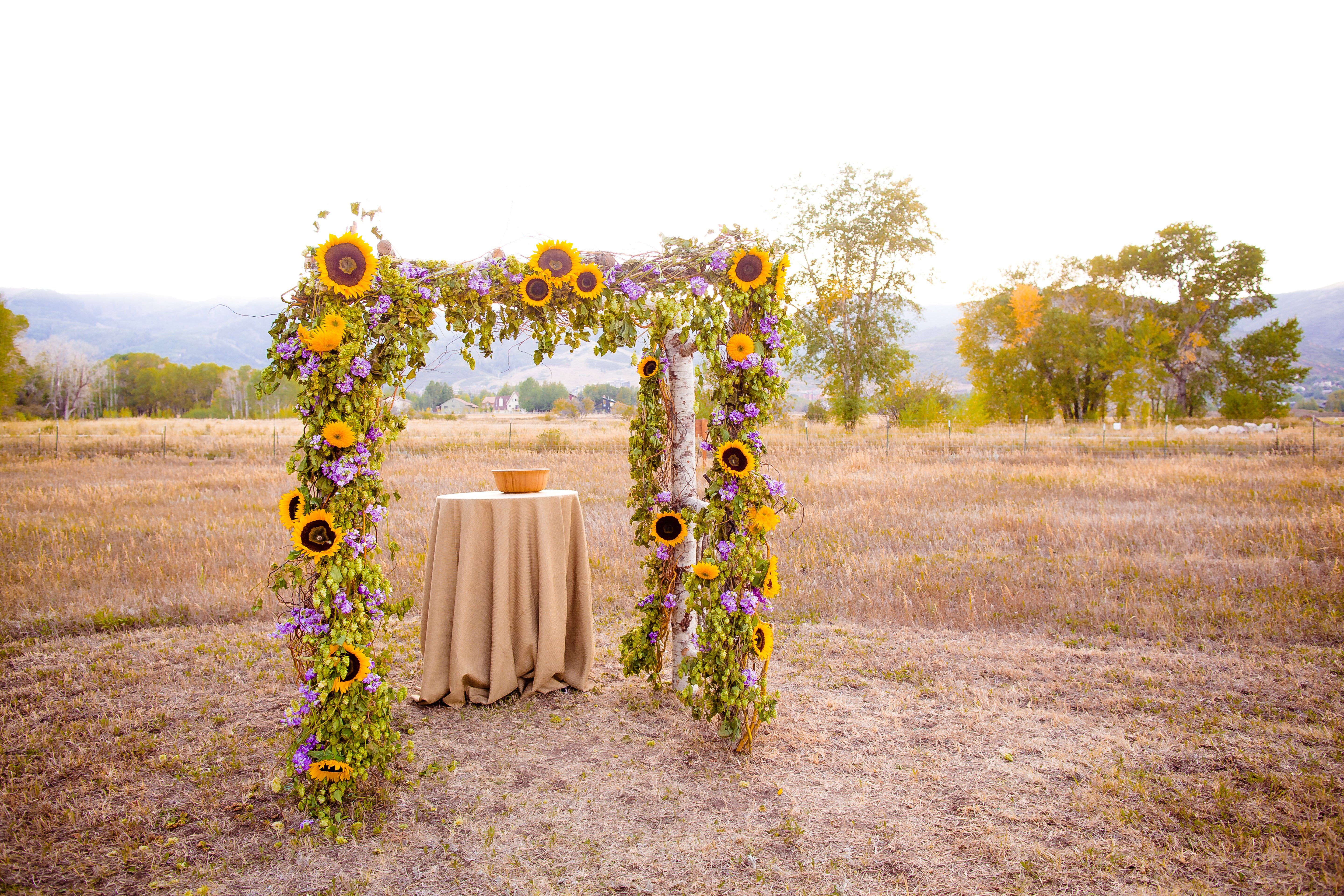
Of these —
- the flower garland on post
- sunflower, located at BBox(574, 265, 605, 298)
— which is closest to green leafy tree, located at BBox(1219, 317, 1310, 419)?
the flower garland on post

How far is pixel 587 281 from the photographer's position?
150 inches

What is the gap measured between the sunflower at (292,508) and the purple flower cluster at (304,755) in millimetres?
992

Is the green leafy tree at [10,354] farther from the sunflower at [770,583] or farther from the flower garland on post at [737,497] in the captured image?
the sunflower at [770,583]

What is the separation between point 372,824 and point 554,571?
173cm

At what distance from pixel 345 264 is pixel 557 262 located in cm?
110

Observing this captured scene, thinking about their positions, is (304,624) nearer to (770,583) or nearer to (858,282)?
(770,583)

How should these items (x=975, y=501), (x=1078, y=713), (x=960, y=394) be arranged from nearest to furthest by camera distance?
(x=1078, y=713), (x=975, y=501), (x=960, y=394)

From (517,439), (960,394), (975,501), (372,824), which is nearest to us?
(372,824)

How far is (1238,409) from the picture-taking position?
29438 millimetres

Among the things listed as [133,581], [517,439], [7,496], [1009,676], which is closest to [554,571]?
[1009,676]

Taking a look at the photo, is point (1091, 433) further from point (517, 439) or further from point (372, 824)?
point (372, 824)

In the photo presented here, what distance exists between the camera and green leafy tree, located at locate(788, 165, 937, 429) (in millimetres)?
23312

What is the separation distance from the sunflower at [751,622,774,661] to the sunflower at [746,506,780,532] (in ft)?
1.73

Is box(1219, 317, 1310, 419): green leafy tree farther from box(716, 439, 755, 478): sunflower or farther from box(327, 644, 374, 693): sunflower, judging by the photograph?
box(327, 644, 374, 693): sunflower
